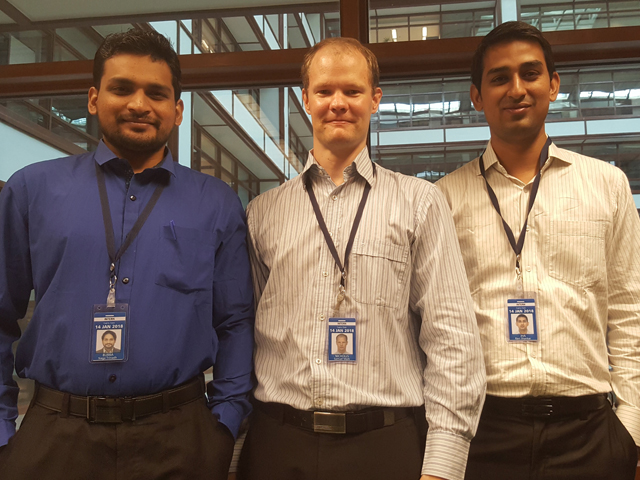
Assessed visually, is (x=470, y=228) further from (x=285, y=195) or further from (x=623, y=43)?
(x=623, y=43)

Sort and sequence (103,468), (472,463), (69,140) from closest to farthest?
(103,468), (472,463), (69,140)

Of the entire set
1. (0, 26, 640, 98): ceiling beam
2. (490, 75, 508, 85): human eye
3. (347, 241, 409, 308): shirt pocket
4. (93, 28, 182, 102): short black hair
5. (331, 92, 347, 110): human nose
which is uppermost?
(0, 26, 640, 98): ceiling beam

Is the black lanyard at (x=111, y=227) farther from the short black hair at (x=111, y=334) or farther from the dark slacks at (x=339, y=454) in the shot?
the dark slacks at (x=339, y=454)

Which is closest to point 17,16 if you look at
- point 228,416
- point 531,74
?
point 228,416

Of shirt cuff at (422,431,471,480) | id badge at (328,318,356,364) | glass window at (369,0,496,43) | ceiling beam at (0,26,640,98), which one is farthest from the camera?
glass window at (369,0,496,43)

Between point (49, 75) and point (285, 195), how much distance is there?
160 cm

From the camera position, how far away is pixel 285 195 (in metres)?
1.75

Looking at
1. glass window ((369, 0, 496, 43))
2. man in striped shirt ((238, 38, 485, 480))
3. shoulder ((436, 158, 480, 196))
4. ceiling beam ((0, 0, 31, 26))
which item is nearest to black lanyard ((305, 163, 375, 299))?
man in striped shirt ((238, 38, 485, 480))

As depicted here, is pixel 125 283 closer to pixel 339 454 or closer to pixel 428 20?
pixel 339 454

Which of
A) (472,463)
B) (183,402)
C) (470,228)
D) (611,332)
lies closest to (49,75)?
(183,402)

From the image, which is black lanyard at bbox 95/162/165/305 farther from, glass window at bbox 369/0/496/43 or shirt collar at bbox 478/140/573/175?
glass window at bbox 369/0/496/43

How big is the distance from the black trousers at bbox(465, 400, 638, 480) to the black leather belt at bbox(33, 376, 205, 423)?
1004 millimetres

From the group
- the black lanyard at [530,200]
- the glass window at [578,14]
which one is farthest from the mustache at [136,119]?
the glass window at [578,14]

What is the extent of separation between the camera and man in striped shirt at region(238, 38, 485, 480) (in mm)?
1415
